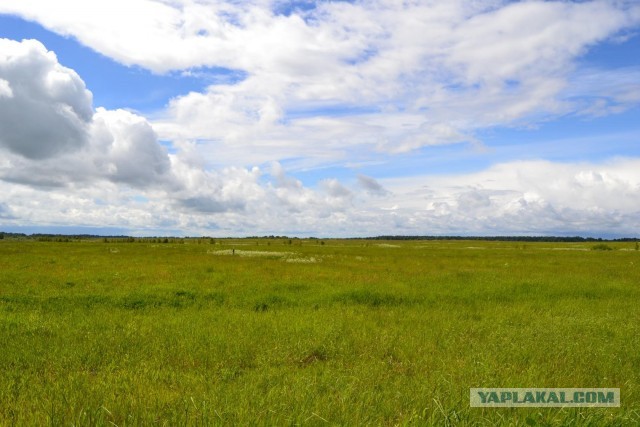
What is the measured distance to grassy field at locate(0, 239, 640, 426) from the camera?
4.97m

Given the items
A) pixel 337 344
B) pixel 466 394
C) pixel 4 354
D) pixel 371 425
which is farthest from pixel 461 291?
pixel 4 354

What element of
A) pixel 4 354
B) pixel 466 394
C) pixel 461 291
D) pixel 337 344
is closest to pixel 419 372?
pixel 466 394

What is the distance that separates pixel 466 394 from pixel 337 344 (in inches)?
161

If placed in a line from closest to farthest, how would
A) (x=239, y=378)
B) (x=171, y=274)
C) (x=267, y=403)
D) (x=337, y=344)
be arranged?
(x=267, y=403)
(x=239, y=378)
(x=337, y=344)
(x=171, y=274)

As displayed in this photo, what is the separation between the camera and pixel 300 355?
8.59 metres

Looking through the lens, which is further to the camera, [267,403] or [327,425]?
[267,403]

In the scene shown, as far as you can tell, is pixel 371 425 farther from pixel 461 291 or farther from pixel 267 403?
pixel 461 291

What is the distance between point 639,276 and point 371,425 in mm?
32080

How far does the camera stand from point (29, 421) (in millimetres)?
4551

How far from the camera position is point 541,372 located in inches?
287

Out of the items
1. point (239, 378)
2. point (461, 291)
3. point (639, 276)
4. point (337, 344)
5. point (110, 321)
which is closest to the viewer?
point (239, 378)

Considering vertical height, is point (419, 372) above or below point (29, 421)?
below

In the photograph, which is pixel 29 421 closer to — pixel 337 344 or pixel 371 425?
pixel 371 425

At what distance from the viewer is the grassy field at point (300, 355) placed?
497cm
